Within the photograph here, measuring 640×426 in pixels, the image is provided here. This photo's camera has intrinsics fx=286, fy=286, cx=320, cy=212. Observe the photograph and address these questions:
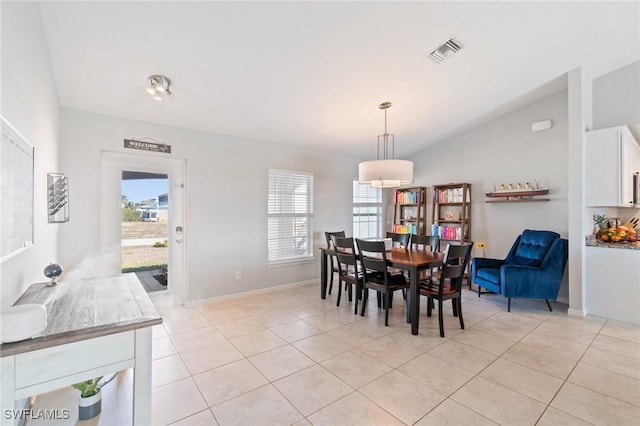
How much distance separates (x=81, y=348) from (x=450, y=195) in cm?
533

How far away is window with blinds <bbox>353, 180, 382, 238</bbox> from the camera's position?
5863 millimetres

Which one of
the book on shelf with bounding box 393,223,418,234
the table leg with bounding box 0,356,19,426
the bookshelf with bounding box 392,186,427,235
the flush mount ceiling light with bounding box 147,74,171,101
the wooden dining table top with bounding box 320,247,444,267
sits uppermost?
the flush mount ceiling light with bounding box 147,74,171,101

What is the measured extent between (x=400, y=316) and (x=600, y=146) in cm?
325

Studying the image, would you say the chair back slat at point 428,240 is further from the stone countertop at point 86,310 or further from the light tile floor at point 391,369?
the stone countertop at point 86,310

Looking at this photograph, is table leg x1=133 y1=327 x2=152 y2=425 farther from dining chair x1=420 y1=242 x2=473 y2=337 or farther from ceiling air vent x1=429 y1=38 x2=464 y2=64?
ceiling air vent x1=429 y1=38 x2=464 y2=64

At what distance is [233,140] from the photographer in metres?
4.26

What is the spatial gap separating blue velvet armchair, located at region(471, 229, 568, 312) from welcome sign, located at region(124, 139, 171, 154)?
469 centimetres

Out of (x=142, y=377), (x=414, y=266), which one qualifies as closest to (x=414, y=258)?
(x=414, y=266)

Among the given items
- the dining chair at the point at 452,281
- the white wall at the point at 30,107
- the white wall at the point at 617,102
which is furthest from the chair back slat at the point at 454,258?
the white wall at the point at 30,107

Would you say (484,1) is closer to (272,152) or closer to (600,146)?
(600,146)

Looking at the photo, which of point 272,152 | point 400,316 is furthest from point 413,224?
point 272,152

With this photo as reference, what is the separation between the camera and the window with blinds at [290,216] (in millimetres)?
4715

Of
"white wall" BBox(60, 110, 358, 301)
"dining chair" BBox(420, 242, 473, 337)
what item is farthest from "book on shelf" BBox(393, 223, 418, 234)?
"dining chair" BBox(420, 242, 473, 337)

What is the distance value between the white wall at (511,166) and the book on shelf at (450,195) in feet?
0.72
